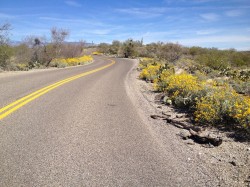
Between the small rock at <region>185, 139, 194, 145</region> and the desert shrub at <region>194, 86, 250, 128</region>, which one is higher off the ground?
the desert shrub at <region>194, 86, 250, 128</region>

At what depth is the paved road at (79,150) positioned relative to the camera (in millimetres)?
3977

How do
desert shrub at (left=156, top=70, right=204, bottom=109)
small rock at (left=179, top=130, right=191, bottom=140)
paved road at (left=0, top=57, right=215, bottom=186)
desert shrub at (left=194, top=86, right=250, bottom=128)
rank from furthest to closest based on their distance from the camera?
desert shrub at (left=156, top=70, right=204, bottom=109)
desert shrub at (left=194, top=86, right=250, bottom=128)
small rock at (left=179, top=130, right=191, bottom=140)
paved road at (left=0, top=57, right=215, bottom=186)

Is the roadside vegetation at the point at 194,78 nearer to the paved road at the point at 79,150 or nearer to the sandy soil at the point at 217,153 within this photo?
the sandy soil at the point at 217,153

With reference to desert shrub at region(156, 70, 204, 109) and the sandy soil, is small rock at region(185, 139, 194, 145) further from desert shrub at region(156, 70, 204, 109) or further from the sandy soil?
desert shrub at region(156, 70, 204, 109)

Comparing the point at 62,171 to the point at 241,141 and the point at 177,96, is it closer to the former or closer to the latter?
the point at 241,141

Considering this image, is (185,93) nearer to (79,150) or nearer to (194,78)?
(194,78)

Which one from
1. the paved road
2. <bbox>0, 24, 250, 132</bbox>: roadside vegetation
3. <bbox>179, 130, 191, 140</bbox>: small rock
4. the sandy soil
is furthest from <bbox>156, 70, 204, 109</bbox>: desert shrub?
the paved road


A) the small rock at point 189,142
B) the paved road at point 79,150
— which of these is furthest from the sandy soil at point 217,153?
the paved road at point 79,150

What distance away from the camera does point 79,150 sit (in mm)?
4984

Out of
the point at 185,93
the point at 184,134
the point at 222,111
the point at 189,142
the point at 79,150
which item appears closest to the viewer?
the point at 79,150

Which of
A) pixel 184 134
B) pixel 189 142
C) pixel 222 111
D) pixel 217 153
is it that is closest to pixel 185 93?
pixel 222 111

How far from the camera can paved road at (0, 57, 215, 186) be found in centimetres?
398

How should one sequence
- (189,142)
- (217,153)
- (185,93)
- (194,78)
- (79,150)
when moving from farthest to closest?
(194,78) < (185,93) < (189,142) < (217,153) < (79,150)

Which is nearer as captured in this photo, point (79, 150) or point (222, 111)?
point (79, 150)
